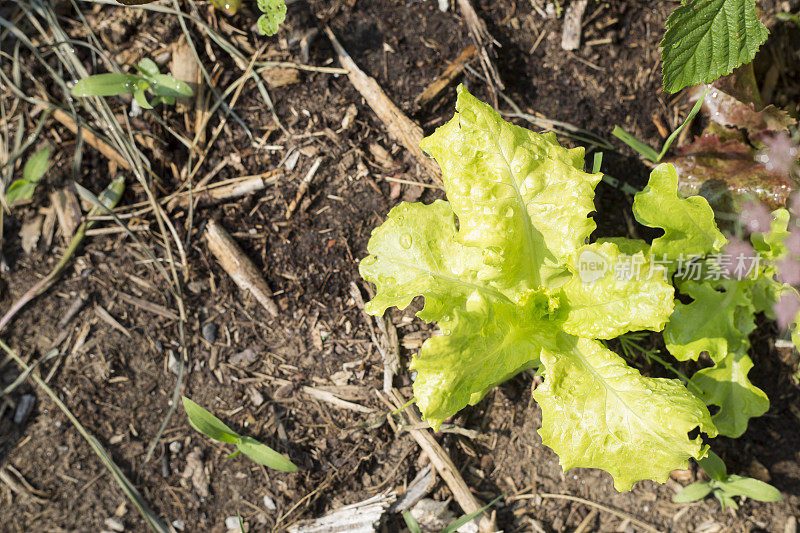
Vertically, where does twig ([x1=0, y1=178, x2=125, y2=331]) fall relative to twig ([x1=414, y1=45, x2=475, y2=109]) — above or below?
below

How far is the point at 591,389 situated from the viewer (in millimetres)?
1847

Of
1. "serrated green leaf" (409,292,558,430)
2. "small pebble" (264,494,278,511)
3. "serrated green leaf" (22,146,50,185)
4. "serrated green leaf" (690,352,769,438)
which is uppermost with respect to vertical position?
"serrated green leaf" (22,146,50,185)

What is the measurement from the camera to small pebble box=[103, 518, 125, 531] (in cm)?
249

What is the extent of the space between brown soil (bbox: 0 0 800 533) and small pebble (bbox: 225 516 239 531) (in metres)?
0.02

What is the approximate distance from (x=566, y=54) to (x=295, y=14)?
1.21m

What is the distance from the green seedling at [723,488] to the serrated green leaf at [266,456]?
1.64 meters

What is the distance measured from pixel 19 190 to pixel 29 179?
0.22 feet

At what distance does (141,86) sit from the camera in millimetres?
2438

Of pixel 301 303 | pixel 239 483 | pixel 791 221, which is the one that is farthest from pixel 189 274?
pixel 791 221

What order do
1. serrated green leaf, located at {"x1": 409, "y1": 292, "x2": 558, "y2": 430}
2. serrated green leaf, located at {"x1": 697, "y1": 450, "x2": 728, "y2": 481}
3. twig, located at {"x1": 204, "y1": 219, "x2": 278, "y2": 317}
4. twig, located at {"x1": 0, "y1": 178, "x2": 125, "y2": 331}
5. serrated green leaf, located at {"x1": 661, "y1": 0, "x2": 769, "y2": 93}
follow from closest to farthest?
serrated green leaf, located at {"x1": 409, "y1": 292, "x2": 558, "y2": 430}
serrated green leaf, located at {"x1": 661, "y1": 0, "x2": 769, "y2": 93}
serrated green leaf, located at {"x1": 697, "y1": 450, "x2": 728, "y2": 481}
twig, located at {"x1": 204, "y1": 219, "x2": 278, "y2": 317}
twig, located at {"x1": 0, "y1": 178, "x2": 125, "y2": 331}

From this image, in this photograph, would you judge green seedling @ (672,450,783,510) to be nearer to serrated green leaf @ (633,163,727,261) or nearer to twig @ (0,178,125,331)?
serrated green leaf @ (633,163,727,261)

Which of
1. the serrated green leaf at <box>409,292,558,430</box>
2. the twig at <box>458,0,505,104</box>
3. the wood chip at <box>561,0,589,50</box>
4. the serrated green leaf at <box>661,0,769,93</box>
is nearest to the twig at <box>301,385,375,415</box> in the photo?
the serrated green leaf at <box>409,292,558,430</box>

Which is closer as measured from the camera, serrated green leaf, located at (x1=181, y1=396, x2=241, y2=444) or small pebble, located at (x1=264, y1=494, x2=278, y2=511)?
serrated green leaf, located at (x1=181, y1=396, x2=241, y2=444)

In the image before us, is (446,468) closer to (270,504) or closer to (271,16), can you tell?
(270,504)
